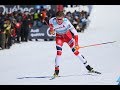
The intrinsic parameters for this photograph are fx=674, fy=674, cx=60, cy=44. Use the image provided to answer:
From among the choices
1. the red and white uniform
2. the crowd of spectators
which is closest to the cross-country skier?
the red and white uniform

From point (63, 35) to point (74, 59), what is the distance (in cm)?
41

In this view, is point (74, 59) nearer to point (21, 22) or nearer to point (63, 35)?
point (63, 35)

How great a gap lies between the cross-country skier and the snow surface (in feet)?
0.22

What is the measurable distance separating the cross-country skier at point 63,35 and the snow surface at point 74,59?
7 centimetres

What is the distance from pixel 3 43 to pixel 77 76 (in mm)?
1311

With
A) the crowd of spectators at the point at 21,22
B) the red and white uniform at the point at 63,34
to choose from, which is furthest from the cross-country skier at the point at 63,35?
the crowd of spectators at the point at 21,22

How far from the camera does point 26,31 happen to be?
35.3ft

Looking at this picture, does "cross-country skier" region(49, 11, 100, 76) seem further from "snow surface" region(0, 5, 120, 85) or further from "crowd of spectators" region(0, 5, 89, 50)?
"crowd of spectators" region(0, 5, 89, 50)

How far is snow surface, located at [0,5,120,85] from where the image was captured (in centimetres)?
1042

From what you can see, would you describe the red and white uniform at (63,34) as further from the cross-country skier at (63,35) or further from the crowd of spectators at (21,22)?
the crowd of spectators at (21,22)

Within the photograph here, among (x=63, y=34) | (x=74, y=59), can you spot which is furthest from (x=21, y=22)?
(x=74, y=59)

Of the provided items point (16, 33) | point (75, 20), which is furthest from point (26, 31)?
point (75, 20)

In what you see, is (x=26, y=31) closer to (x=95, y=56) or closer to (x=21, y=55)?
(x=21, y=55)

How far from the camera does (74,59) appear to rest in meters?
10.6
